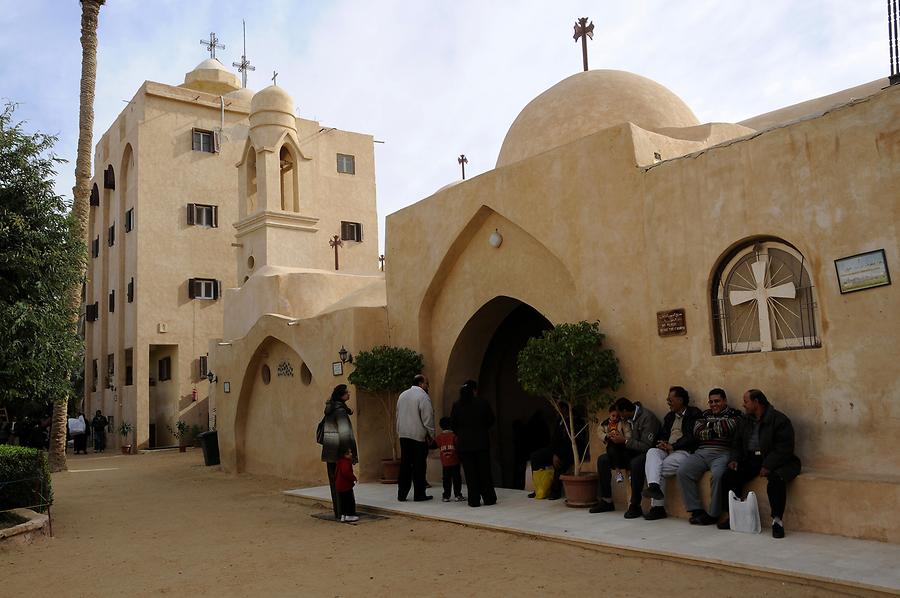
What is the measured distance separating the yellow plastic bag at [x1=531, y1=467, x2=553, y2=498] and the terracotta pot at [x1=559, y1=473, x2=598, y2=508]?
0.81 meters

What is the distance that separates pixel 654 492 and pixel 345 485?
3.61m

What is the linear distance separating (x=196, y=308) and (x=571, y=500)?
72.9 ft

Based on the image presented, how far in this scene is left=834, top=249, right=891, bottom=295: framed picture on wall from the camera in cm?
665

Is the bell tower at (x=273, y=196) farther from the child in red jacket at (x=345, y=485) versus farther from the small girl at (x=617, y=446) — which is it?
the small girl at (x=617, y=446)

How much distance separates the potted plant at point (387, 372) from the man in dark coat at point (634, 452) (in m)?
3.93

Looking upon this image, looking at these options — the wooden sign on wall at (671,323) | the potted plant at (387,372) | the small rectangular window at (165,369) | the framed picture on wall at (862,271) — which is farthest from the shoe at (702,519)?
the small rectangular window at (165,369)

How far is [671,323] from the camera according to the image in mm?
8367

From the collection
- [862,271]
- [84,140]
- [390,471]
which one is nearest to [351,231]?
[84,140]

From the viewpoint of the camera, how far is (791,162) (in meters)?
7.38

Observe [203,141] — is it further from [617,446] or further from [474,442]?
[617,446]

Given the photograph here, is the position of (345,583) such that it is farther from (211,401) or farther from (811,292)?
(211,401)

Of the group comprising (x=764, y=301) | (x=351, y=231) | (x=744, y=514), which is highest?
(x=351, y=231)

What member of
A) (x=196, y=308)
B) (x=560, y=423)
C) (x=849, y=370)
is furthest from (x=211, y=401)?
(x=849, y=370)

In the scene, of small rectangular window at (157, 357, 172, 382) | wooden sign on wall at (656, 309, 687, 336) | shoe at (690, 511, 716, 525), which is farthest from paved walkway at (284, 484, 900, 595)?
small rectangular window at (157, 357, 172, 382)
